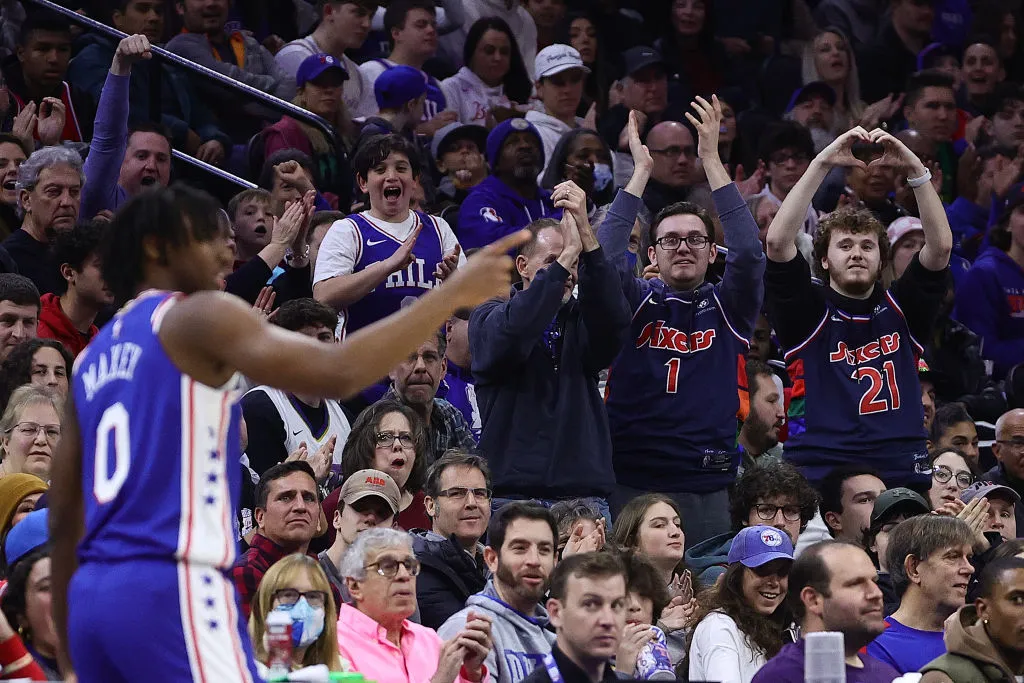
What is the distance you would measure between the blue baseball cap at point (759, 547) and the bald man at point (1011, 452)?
2833mm

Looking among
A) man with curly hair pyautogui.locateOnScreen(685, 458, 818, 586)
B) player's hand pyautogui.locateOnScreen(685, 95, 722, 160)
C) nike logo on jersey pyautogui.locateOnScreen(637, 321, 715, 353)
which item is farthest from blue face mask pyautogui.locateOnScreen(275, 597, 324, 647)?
player's hand pyautogui.locateOnScreen(685, 95, 722, 160)

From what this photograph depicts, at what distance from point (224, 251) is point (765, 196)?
27.5 feet

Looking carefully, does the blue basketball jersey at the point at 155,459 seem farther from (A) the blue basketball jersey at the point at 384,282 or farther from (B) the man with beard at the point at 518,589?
(A) the blue basketball jersey at the point at 384,282

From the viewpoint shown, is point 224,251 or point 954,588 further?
point 954,588

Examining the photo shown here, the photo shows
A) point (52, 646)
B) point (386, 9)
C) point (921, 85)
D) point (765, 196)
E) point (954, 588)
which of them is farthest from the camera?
point (921, 85)

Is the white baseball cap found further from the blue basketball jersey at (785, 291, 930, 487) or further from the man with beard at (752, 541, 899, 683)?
the man with beard at (752, 541, 899, 683)

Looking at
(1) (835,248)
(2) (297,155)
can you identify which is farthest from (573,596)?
(2) (297,155)

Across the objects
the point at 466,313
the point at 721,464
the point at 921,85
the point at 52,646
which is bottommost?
the point at 52,646

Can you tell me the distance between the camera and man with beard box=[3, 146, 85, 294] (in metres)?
8.95

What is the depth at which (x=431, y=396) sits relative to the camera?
8234 mm

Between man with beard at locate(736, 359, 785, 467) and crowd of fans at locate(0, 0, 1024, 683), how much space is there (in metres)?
0.02

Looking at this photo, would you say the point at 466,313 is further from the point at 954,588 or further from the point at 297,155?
Answer: the point at 954,588

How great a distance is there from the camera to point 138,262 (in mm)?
3848

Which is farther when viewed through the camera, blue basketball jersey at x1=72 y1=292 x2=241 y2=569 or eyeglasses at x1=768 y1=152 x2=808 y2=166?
eyeglasses at x1=768 y1=152 x2=808 y2=166
